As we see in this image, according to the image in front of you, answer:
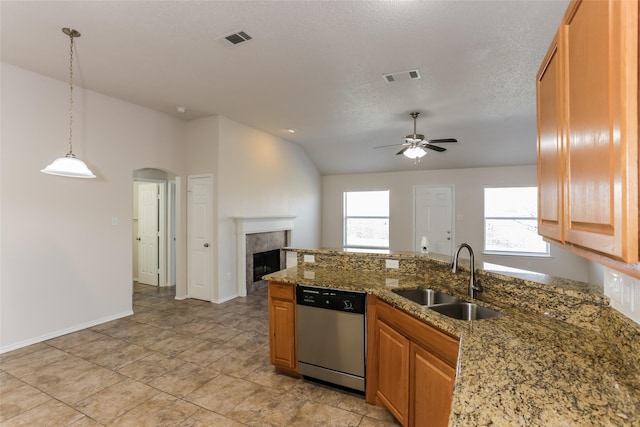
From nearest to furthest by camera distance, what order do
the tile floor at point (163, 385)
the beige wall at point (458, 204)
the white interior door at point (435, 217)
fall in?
1. the tile floor at point (163, 385)
2. the beige wall at point (458, 204)
3. the white interior door at point (435, 217)

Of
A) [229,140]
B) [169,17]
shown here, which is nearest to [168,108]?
[229,140]

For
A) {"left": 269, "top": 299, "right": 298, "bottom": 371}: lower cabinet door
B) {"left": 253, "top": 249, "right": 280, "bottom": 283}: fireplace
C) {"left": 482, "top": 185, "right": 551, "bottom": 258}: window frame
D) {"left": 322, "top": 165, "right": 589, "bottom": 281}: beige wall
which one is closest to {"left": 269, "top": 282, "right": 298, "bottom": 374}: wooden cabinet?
{"left": 269, "top": 299, "right": 298, "bottom": 371}: lower cabinet door

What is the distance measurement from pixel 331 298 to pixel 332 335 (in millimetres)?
298

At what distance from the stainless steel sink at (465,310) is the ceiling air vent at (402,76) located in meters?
2.56

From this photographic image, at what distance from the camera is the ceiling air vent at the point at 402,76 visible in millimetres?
3449

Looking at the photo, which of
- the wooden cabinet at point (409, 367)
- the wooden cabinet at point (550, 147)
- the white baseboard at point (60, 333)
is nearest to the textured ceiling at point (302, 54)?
the wooden cabinet at point (550, 147)

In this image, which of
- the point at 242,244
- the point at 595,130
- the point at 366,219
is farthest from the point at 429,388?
the point at 366,219

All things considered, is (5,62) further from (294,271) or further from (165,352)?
(294,271)

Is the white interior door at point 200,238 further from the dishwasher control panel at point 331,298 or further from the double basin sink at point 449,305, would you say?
the double basin sink at point 449,305

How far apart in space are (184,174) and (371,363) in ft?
14.5

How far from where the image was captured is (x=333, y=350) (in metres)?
2.47

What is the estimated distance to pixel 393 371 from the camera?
2049mm

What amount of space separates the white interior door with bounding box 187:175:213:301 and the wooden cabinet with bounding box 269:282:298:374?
8.76 feet

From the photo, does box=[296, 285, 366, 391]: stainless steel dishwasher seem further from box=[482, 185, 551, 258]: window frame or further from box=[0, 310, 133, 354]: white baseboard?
box=[482, 185, 551, 258]: window frame
